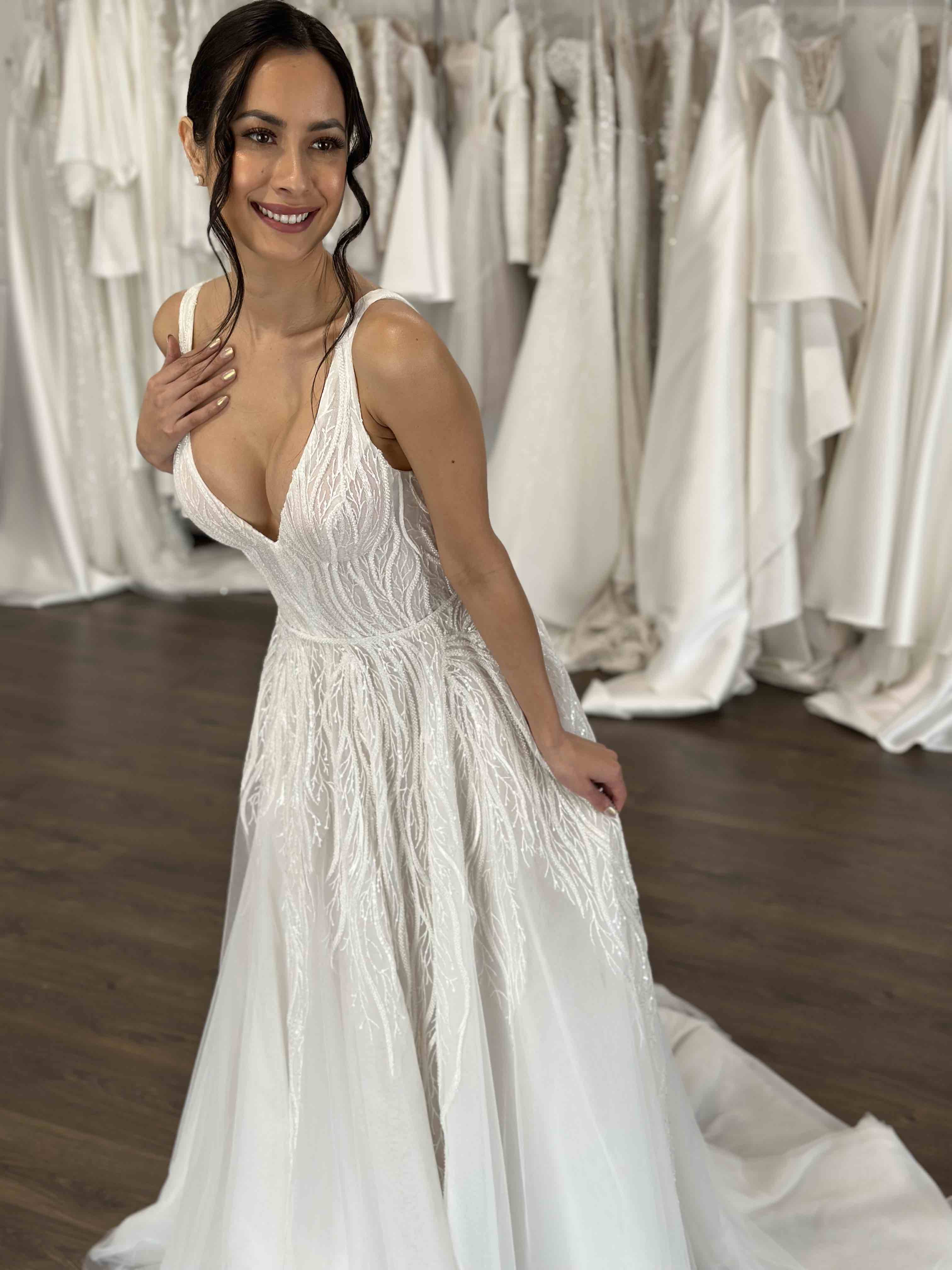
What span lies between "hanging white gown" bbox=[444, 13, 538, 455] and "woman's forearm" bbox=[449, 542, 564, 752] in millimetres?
2275

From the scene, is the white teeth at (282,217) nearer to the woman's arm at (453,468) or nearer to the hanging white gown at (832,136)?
the woman's arm at (453,468)

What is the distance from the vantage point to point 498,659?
123cm

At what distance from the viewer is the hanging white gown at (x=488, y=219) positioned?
3.45 metres

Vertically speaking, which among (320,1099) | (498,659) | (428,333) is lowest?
(320,1099)

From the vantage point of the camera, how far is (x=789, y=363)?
3.20 metres

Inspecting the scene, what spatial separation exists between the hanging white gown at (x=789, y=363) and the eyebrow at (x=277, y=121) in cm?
216

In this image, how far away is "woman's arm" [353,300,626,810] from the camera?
1089 mm

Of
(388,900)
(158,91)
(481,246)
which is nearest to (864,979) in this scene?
(388,900)

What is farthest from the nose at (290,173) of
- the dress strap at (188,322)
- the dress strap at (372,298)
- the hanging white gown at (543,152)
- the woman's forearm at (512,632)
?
the hanging white gown at (543,152)

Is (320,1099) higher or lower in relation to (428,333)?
lower

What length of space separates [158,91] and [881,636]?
271 cm

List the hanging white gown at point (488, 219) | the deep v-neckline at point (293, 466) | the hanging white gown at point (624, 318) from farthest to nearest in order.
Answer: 1. the hanging white gown at point (488, 219)
2. the hanging white gown at point (624, 318)
3. the deep v-neckline at point (293, 466)

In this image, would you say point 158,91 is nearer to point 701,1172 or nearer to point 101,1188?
point 101,1188

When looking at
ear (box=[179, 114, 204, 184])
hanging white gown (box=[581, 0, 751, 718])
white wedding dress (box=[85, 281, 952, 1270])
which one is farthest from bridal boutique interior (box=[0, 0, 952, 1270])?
ear (box=[179, 114, 204, 184])
